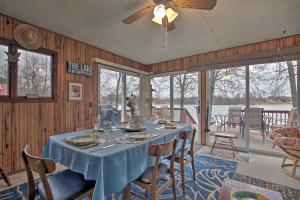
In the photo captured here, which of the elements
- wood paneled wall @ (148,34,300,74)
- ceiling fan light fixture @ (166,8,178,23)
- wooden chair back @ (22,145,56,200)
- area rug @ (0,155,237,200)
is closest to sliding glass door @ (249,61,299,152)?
wood paneled wall @ (148,34,300,74)

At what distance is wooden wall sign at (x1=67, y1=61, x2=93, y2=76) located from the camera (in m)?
3.22

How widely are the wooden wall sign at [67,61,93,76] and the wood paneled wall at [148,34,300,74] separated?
7.20 ft

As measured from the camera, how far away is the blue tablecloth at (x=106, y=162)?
120 centimetres

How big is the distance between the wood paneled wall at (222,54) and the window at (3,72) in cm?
358

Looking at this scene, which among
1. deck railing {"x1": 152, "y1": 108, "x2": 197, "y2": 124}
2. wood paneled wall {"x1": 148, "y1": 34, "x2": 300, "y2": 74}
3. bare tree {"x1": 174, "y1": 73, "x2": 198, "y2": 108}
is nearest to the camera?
wood paneled wall {"x1": 148, "y1": 34, "x2": 300, "y2": 74}

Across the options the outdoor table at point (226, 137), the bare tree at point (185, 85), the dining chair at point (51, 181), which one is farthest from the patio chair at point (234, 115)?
the dining chair at point (51, 181)

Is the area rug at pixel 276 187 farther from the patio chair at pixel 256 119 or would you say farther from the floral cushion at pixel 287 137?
the patio chair at pixel 256 119

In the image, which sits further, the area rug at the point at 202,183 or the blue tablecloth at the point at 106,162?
the area rug at the point at 202,183

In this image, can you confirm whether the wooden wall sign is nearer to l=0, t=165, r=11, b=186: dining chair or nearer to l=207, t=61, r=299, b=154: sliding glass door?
l=0, t=165, r=11, b=186: dining chair

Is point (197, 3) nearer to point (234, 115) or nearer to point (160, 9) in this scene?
point (160, 9)

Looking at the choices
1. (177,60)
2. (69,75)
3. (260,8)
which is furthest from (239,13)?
(69,75)

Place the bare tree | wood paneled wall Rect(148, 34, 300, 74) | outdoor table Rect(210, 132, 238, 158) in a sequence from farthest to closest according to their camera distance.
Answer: the bare tree, outdoor table Rect(210, 132, 238, 158), wood paneled wall Rect(148, 34, 300, 74)

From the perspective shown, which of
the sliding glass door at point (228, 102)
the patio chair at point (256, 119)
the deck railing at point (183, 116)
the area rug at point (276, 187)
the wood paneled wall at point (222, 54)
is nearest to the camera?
the area rug at point (276, 187)

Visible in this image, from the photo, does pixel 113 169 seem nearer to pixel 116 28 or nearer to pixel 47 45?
pixel 116 28
